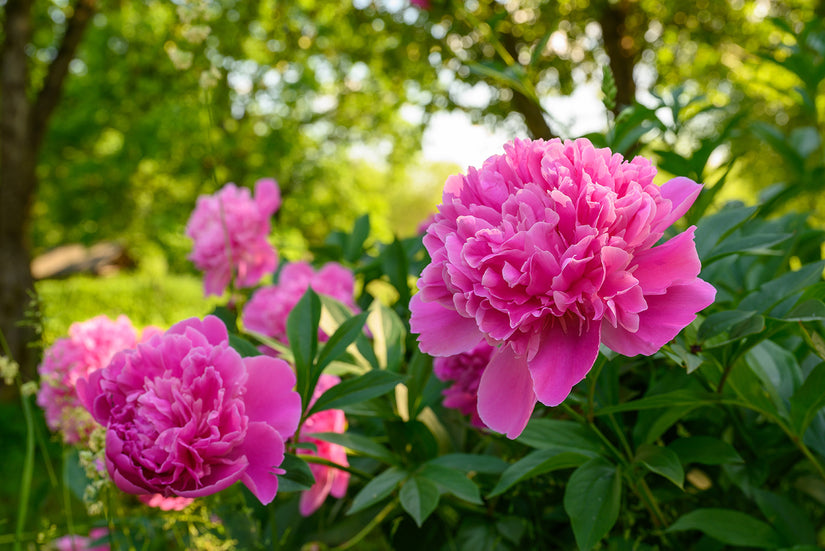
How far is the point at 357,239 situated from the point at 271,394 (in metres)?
0.73

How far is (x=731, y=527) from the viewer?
0.62m

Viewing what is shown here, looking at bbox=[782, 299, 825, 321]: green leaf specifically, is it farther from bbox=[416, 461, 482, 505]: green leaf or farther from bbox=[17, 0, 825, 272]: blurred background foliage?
bbox=[17, 0, 825, 272]: blurred background foliage

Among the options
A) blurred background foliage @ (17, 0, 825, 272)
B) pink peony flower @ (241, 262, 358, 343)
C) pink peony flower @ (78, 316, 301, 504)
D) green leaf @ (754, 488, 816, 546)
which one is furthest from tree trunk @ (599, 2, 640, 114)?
pink peony flower @ (78, 316, 301, 504)

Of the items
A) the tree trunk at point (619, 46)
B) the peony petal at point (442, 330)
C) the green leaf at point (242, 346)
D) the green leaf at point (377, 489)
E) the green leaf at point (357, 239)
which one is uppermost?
the peony petal at point (442, 330)

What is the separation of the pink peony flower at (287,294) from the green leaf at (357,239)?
0.59 ft

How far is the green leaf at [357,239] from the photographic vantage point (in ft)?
4.16

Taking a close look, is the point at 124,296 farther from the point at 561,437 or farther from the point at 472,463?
the point at 561,437

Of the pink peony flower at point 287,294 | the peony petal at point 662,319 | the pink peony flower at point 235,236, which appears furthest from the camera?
the pink peony flower at point 235,236

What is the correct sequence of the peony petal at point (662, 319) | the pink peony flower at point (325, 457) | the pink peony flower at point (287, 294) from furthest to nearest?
the pink peony flower at point (287, 294) → the pink peony flower at point (325, 457) → the peony petal at point (662, 319)

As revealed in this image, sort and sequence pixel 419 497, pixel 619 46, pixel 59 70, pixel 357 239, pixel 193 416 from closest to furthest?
1. pixel 193 416
2. pixel 419 497
3. pixel 357 239
4. pixel 619 46
5. pixel 59 70

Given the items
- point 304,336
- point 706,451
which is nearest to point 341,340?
point 304,336

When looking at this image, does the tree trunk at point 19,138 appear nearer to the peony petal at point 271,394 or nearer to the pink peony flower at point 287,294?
the pink peony flower at point 287,294

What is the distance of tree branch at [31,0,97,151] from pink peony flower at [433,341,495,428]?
4.52m

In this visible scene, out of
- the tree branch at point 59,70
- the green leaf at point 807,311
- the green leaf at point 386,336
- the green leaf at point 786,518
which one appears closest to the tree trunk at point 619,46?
the tree branch at point 59,70
